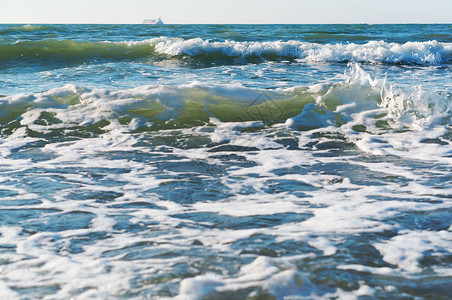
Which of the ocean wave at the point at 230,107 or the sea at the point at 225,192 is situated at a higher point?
the ocean wave at the point at 230,107

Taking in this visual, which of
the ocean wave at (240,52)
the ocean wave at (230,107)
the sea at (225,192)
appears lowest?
the sea at (225,192)

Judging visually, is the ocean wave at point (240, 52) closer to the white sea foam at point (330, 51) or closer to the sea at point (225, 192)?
the white sea foam at point (330, 51)

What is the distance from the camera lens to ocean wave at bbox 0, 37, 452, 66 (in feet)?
35.1

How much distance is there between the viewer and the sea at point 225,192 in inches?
74.2

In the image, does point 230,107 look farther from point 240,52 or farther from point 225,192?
point 240,52

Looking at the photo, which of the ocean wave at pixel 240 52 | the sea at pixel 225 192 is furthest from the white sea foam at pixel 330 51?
the sea at pixel 225 192

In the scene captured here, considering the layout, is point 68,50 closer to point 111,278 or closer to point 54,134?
point 54,134

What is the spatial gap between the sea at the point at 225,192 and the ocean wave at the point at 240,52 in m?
3.39

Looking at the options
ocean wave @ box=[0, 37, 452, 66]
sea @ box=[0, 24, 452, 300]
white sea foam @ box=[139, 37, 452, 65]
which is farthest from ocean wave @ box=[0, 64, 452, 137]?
white sea foam @ box=[139, 37, 452, 65]

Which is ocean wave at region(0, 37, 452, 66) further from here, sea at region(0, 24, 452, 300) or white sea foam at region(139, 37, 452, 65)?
sea at region(0, 24, 452, 300)

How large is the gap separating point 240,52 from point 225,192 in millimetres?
8492

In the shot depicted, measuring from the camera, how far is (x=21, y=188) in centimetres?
313

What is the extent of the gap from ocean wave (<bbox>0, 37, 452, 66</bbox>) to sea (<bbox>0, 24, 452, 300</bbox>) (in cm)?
339

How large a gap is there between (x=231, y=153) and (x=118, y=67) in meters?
5.43
